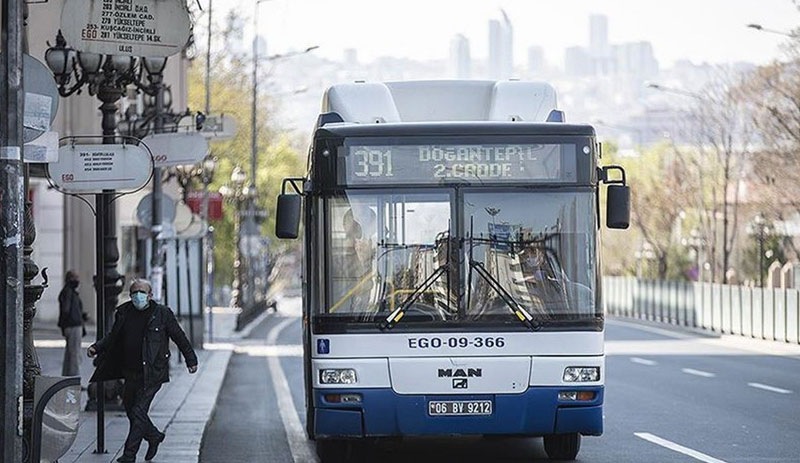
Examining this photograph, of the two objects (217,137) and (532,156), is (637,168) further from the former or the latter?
(532,156)

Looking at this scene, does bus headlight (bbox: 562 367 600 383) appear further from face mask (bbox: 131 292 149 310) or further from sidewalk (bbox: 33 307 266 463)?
face mask (bbox: 131 292 149 310)

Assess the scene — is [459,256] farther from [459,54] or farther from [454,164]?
[459,54]

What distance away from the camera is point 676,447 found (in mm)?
16375

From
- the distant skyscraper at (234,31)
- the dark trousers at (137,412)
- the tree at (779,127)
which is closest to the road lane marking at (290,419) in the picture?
the dark trousers at (137,412)

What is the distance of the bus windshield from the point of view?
13.9 m

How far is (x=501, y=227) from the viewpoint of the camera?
551 inches

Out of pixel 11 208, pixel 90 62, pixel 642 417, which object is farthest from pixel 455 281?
pixel 642 417

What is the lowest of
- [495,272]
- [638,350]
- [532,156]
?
[638,350]

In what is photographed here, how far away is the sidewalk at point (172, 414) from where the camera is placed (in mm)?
15945

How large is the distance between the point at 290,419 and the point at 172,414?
1.70 meters

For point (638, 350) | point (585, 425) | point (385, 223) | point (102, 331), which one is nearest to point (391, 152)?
point (385, 223)

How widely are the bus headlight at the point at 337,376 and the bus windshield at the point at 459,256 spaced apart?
44 cm

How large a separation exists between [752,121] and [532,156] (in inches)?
1440

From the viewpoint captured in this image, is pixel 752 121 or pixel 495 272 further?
pixel 752 121
